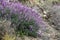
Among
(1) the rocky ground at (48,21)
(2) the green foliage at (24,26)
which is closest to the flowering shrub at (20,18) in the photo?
(2) the green foliage at (24,26)

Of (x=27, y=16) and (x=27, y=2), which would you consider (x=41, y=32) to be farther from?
(x=27, y=2)

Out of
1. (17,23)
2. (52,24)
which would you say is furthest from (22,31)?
(52,24)

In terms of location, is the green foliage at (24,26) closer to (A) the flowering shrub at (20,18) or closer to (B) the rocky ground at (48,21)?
(A) the flowering shrub at (20,18)

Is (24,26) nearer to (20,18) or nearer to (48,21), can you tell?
(20,18)

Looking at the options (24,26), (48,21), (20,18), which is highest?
(20,18)

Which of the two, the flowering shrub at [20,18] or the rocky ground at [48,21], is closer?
the rocky ground at [48,21]

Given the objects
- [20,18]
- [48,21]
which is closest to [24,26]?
[20,18]

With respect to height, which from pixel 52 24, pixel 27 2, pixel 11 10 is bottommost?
pixel 52 24

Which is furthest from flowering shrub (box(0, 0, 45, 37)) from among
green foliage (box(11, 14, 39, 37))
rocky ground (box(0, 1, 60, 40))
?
rocky ground (box(0, 1, 60, 40))
